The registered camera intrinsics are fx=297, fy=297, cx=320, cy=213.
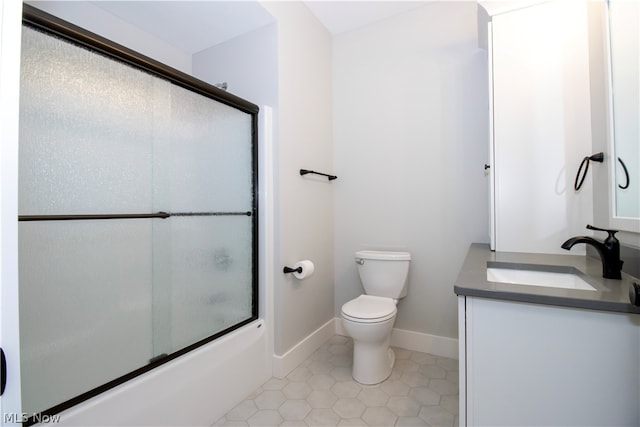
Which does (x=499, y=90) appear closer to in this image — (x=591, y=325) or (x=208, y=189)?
(x=591, y=325)

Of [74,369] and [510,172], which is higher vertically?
[510,172]

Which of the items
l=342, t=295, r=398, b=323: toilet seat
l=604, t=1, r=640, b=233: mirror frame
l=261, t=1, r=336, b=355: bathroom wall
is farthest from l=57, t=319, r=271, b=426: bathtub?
l=604, t=1, r=640, b=233: mirror frame

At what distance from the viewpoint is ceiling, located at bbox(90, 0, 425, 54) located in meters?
1.82

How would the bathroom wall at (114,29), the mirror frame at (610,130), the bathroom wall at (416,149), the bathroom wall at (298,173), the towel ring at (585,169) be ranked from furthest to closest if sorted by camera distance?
the bathroom wall at (416,149) → the bathroom wall at (298,173) → the bathroom wall at (114,29) → the towel ring at (585,169) → the mirror frame at (610,130)

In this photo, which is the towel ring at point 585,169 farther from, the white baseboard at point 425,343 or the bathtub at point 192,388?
the bathtub at point 192,388

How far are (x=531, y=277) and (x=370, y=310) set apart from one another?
2.85 ft

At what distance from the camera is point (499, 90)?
1.64 meters

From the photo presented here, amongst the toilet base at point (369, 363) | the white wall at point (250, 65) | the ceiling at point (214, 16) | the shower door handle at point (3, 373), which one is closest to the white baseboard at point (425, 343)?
the toilet base at point (369, 363)

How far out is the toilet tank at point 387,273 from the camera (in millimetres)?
2094

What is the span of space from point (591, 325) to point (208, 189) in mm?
1646

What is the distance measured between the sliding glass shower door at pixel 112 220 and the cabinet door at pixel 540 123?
156cm

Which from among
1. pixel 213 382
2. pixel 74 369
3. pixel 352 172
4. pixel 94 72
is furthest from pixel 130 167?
pixel 352 172

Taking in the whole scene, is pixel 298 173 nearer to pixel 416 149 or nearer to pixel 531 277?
pixel 416 149

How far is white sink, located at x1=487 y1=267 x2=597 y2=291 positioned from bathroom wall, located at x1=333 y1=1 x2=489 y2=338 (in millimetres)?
729
